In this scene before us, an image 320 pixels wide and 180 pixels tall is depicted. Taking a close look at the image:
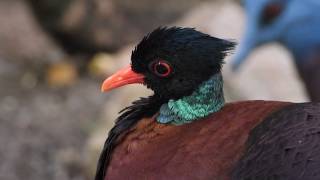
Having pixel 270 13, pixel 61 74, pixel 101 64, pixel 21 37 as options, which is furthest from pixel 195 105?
pixel 21 37

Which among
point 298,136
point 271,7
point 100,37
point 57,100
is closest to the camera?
point 298,136

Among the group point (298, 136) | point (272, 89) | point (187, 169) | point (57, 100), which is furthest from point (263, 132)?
point (57, 100)

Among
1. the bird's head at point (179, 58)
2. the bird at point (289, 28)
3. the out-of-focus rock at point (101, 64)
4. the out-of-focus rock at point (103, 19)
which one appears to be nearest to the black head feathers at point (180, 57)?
the bird's head at point (179, 58)

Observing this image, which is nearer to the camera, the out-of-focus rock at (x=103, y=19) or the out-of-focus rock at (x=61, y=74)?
the out-of-focus rock at (x=61, y=74)

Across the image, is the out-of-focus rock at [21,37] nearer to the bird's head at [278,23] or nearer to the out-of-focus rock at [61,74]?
the out-of-focus rock at [61,74]

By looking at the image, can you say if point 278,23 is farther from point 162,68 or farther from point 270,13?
point 162,68

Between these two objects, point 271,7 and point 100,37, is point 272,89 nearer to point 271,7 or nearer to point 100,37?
point 271,7
